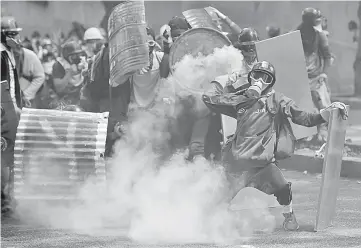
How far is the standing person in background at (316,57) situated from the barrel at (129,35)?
417cm

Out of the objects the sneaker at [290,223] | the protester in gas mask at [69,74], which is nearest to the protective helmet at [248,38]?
the sneaker at [290,223]

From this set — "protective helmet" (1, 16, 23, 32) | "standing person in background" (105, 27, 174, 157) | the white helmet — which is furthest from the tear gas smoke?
the white helmet

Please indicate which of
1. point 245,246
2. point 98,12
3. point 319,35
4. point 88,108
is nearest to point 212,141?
point 88,108

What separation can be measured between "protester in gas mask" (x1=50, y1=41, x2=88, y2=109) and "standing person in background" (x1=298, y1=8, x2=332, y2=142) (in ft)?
9.77

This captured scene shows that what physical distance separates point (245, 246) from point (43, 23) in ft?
52.6

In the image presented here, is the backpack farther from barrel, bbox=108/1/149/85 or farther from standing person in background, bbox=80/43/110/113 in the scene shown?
standing person in background, bbox=80/43/110/113

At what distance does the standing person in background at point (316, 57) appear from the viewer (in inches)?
449

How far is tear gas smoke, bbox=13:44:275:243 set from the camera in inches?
267

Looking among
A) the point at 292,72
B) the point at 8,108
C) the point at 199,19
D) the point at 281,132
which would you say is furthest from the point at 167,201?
the point at 199,19

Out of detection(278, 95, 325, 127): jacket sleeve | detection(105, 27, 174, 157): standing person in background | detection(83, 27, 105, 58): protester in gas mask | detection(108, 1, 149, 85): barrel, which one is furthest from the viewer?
detection(83, 27, 105, 58): protester in gas mask

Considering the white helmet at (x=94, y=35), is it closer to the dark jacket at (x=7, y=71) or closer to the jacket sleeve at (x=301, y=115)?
the dark jacket at (x=7, y=71)

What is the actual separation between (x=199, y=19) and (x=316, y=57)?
275 centimetres

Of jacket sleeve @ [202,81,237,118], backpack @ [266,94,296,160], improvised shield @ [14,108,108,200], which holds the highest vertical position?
jacket sleeve @ [202,81,237,118]

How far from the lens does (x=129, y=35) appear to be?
7.58 meters
